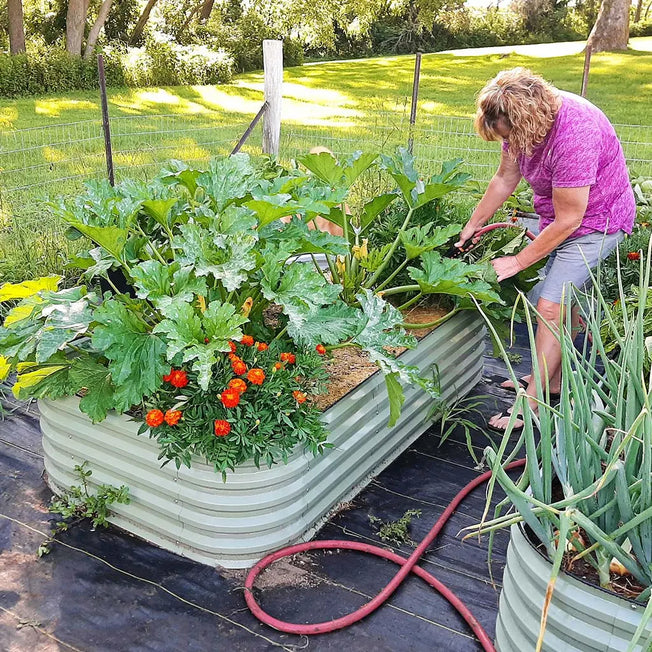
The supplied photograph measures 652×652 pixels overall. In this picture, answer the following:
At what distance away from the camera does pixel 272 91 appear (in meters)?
5.27

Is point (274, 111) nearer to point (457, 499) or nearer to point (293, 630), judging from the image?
point (457, 499)

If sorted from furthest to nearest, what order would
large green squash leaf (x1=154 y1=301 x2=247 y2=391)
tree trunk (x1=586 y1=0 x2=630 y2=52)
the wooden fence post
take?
1. tree trunk (x1=586 y1=0 x2=630 y2=52)
2. the wooden fence post
3. large green squash leaf (x1=154 y1=301 x2=247 y2=391)

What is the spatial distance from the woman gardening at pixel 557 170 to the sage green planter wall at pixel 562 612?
0.99m

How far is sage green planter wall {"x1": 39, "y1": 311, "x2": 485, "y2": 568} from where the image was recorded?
82.9 inches

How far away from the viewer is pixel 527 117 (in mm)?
2439

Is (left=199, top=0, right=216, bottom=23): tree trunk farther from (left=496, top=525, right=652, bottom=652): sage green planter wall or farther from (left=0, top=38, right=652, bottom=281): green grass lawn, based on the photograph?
(left=496, top=525, right=652, bottom=652): sage green planter wall

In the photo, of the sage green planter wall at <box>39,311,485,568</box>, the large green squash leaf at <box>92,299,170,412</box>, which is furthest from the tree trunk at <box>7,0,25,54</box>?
the large green squash leaf at <box>92,299,170,412</box>

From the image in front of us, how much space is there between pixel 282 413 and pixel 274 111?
3.72 m

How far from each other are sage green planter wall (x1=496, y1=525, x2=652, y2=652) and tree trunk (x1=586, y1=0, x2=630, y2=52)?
17.3 meters

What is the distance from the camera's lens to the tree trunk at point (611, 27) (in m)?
16.3

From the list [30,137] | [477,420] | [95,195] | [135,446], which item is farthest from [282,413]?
[30,137]

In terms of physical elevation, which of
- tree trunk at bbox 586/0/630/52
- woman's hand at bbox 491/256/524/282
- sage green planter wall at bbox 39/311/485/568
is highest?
tree trunk at bbox 586/0/630/52

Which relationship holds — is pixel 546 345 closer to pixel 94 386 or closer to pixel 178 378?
pixel 178 378

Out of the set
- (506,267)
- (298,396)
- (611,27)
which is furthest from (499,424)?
(611,27)
